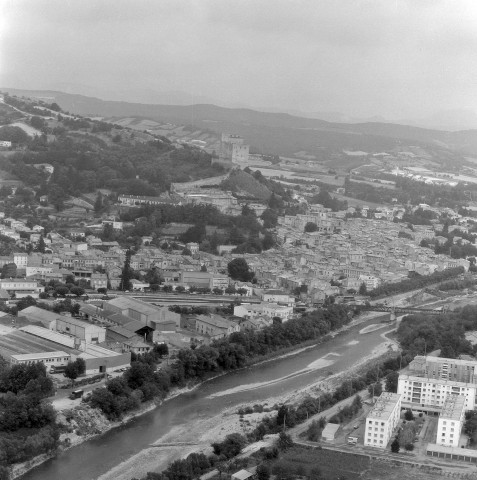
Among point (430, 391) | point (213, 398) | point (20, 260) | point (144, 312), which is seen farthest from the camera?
point (20, 260)

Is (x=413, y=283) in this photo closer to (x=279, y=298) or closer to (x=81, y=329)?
(x=279, y=298)

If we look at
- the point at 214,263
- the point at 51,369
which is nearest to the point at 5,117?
the point at 214,263

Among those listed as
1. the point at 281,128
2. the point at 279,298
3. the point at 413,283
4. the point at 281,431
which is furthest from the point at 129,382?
the point at 281,128

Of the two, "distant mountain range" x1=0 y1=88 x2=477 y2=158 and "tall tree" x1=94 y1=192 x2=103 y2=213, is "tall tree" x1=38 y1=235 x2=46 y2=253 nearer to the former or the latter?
"tall tree" x1=94 y1=192 x2=103 y2=213

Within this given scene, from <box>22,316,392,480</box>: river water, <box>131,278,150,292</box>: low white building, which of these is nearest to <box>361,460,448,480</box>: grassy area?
<box>22,316,392,480</box>: river water

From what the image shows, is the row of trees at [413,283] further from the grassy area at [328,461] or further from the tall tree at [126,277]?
the grassy area at [328,461]

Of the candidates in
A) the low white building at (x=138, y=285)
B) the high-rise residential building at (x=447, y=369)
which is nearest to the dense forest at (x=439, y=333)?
the high-rise residential building at (x=447, y=369)
